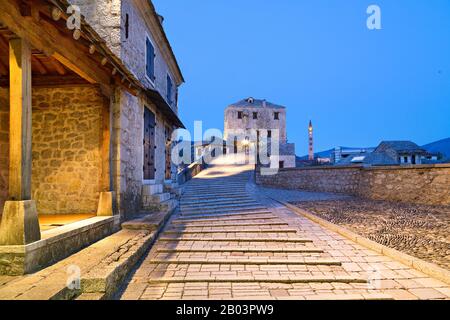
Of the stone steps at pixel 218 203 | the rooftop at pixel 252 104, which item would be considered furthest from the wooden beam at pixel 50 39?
the rooftop at pixel 252 104

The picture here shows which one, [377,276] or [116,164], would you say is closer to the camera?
[377,276]

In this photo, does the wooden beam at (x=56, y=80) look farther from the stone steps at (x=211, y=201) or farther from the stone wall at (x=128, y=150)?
the stone steps at (x=211, y=201)

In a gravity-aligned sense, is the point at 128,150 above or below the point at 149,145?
below

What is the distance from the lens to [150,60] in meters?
9.20

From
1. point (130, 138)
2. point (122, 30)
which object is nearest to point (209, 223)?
point (130, 138)

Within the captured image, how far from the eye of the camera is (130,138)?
700 centimetres

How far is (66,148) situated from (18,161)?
3333 mm

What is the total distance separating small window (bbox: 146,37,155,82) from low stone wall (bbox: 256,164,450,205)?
10.7 metres

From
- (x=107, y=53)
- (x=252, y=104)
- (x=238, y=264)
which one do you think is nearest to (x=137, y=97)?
(x=107, y=53)

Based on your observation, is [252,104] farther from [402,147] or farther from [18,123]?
[18,123]

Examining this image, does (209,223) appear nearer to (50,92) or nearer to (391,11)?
(50,92)

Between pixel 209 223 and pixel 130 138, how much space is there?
330 centimetres

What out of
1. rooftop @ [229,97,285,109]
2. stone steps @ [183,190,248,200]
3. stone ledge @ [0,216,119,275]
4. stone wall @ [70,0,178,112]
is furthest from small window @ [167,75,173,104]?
rooftop @ [229,97,285,109]

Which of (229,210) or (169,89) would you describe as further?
(169,89)
